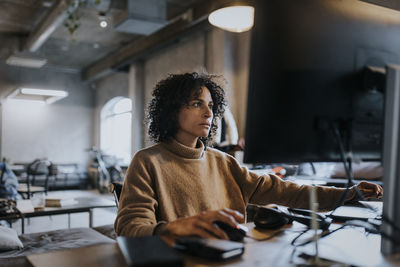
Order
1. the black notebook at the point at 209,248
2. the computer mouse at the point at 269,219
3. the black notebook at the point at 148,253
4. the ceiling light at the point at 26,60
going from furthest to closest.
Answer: the ceiling light at the point at 26,60 < the computer mouse at the point at 269,219 < the black notebook at the point at 209,248 < the black notebook at the point at 148,253

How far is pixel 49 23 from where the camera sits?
6035 millimetres

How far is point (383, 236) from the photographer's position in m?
0.82

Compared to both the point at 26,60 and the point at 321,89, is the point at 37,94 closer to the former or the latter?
the point at 26,60

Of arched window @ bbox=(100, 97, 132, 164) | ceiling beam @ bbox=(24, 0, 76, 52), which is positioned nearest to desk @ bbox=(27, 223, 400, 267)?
ceiling beam @ bbox=(24, 0, 76, 52)

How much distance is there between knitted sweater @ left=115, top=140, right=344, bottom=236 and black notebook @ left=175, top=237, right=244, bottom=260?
0.27 metres

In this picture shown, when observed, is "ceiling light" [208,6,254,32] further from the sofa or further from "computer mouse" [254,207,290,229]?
"computer mouse" [254,207,290,229]

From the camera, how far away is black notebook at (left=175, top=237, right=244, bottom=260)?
750 millimetres

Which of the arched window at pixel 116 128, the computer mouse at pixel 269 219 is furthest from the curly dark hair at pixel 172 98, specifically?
the arched window at pixel 116 128

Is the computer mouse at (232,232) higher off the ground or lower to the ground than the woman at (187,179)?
lower

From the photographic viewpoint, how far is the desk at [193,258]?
2.49ft

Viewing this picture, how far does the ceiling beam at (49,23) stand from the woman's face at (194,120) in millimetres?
4229

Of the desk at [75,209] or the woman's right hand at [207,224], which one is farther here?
the desk at [75,209]

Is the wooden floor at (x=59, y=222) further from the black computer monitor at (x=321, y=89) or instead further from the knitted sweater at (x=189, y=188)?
the black computer monitor at (x=321, y=89)

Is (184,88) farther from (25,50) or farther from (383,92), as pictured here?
(25,50)
